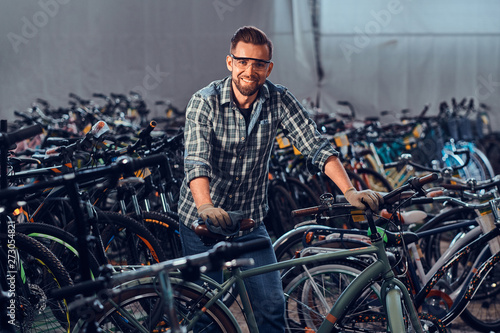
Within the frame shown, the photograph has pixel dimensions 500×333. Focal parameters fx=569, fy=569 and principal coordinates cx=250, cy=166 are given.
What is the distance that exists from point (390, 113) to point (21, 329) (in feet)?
24.6

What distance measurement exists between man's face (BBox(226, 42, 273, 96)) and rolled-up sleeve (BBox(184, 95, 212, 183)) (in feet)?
0.63

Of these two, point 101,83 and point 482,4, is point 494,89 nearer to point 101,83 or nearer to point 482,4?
point 482,4

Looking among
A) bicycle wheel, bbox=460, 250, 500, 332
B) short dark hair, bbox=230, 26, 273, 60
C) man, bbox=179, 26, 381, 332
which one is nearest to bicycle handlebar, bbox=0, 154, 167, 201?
man, bbox=179, 26, 381, 332

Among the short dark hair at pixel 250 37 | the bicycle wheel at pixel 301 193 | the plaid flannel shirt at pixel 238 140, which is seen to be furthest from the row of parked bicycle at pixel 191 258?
the short dark hair at pixel 250 37

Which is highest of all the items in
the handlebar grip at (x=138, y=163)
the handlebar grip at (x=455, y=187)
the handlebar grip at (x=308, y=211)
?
the handlebar grip at (x=138, y=163)

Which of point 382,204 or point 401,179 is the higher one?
point 382,204

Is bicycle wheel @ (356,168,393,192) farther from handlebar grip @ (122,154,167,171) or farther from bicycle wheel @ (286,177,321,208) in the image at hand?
handlebar grip @ (122,154,167,171)

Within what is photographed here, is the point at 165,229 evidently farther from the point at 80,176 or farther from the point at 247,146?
the point at 80,176

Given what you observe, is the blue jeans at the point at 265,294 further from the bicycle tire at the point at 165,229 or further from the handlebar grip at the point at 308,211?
the bicycle tire at the point at 165,229

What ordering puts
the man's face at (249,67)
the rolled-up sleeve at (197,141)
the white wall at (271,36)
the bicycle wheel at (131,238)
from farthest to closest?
the white wall at (271,36) < the bicycle wheel at (131,238) < the man's face at (249,67) < the rolled-up sleeve at (197,141)

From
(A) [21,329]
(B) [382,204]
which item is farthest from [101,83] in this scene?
(B) [382,204]

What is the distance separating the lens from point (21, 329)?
2.81 meters

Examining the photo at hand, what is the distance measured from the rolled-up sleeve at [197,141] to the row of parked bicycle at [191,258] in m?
0.28

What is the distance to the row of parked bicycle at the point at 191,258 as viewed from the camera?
1.97 meters
